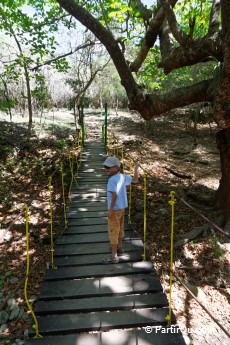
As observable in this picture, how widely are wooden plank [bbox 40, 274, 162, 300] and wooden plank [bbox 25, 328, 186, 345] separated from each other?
61 centimetres

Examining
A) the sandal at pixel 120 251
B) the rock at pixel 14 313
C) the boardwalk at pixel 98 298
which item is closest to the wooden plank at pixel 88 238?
the boardwalk at pixel 98 298

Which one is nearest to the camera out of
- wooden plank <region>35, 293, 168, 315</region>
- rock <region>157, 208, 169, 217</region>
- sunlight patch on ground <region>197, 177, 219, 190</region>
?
wooden plank <region>35, 293, 168, 315</region>

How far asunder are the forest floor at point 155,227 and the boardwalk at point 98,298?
0.49m

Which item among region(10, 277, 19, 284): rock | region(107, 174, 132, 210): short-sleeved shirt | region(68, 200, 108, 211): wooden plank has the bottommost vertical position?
region(10, 277, 19, 284): rock

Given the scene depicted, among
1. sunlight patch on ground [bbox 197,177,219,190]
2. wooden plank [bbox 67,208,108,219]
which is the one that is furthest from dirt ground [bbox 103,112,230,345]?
wooden plank [bbox 67,208,108,219]

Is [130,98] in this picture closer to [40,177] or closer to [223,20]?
[223,20]

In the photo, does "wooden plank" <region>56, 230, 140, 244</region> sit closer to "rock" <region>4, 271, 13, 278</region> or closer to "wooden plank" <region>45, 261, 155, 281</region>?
"wooden plank" <region>45, 261, 155, 281</region>

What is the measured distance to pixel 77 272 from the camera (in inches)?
158

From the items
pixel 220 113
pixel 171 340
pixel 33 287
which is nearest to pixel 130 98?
pixel 220 113

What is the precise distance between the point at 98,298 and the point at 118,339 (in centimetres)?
66

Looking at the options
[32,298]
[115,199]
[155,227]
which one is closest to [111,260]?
[115,199]

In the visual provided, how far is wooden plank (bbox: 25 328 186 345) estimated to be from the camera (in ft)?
9.44

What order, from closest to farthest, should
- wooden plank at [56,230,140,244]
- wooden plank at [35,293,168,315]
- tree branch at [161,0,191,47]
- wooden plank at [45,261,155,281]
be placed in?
wooden plank at [35,293,168,315]
wooden plank at [45,261,155,281]
wooden plank at [56,230,140,244]
tree branch at [161,0,191,47]

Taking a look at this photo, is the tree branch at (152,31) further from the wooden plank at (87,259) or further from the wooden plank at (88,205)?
the wooden plank at (87,259)
